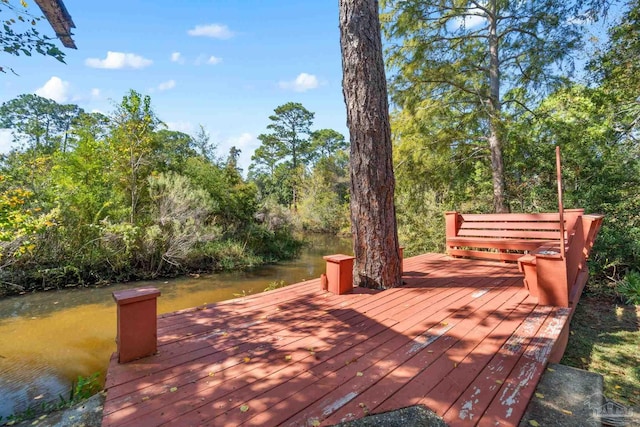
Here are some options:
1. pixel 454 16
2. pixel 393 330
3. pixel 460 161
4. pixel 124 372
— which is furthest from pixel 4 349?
pixel 454 16

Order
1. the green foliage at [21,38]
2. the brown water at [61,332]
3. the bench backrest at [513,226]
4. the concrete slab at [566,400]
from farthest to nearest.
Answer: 1. the bench backrest at [513,226]
2. the brown water at [61,332]
3. the green foliage at [21,38]
4. the concrete slab at [566,400]

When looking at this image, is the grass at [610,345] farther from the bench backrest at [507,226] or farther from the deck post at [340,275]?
the deck post at [340,275]

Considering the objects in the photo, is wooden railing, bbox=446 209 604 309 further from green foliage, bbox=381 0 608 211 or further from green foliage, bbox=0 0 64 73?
green foliage, bbox=0 0 64 73

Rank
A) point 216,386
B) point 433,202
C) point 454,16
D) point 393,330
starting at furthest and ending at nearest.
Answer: point 433,202, point 454,16, point 393,330, point 216,386

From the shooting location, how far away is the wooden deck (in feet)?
4.89

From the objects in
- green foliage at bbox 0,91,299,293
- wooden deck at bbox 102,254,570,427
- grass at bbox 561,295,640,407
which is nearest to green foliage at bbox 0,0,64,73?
wooden deck at bbox 102,254,570,427

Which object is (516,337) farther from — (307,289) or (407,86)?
(407,86)

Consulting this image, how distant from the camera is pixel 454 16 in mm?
6527

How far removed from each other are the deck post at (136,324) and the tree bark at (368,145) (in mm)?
2377

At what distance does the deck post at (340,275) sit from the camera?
351 cm

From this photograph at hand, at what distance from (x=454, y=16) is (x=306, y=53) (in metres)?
3.77

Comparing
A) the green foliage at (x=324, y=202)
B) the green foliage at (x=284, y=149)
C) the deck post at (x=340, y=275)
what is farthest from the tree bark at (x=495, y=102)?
the green foliage at (x=284, y=149)

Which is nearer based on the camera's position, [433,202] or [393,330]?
[393,330]

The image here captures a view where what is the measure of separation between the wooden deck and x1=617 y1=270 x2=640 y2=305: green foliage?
2.02 m
